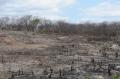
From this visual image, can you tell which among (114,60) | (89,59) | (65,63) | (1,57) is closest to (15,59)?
(1,57)

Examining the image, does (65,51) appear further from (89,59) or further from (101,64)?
(101,64)

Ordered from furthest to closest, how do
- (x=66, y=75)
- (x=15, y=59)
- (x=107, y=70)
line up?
1. (x=15, y=59)
2. (x=107, y=70)
3. (x=66, y=75)

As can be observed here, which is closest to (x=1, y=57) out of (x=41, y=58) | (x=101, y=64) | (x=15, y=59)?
(x=15, y=59)

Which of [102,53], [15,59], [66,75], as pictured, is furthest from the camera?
[102,53]

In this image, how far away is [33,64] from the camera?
69.4 feet

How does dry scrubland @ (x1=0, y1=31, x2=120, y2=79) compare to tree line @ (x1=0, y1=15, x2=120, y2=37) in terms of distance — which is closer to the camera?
dry scrubland @ (x1=0, y1=31, x2=120, y2=79)

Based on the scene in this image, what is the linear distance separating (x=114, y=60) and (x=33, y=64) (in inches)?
243

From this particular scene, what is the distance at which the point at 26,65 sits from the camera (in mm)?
20781

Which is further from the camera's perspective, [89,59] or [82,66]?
[89,59]

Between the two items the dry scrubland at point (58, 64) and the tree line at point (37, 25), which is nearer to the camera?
the dry scrubland at point (58, 64)

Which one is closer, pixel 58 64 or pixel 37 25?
pixel 58 64

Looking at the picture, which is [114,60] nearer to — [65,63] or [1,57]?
[65,63]

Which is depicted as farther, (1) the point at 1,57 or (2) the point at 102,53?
(2) the point at 102,53

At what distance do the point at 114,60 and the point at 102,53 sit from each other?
377 cm
